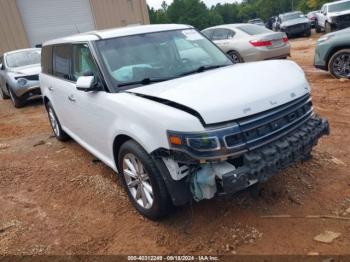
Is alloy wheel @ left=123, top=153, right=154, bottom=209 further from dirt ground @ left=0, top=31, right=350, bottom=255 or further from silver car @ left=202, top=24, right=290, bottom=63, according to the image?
silver car @ left=202, top=24, right=290, bottom=63

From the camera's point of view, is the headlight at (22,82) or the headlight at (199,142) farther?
the headlight at (22,82)

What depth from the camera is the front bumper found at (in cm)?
278

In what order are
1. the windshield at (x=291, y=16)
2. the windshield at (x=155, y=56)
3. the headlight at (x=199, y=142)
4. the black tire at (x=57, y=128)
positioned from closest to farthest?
the headlight at (x=199, y=142), the windshield at (x=155, y=56), the black tire at (x=57, y=128), the windshield at (x=291, y=16)

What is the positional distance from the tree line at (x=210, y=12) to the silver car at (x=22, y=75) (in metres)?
42.4

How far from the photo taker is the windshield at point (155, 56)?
3762mm

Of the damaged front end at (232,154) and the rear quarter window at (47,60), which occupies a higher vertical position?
the rear quarter window at (47,60)

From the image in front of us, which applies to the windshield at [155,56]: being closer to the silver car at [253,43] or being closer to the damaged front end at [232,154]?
the damaged front end at [232,154]

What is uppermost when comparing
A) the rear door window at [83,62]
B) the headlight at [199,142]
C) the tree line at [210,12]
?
the rear door window at [83,62]

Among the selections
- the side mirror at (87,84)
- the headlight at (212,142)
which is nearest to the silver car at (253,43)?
the side mirror at (87,84)

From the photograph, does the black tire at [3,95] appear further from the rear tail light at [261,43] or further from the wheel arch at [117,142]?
the wheel arch at [117,142]

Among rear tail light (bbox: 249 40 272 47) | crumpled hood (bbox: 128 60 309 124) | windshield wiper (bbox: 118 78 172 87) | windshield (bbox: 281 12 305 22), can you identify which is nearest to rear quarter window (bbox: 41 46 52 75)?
windshield wiper (bbox: 118 78 172 87)

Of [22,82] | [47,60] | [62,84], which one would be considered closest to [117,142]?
[62,84]

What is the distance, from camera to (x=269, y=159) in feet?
9.57

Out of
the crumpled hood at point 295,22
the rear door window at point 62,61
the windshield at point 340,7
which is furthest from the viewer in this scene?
the crumpled hood at point 295,22
